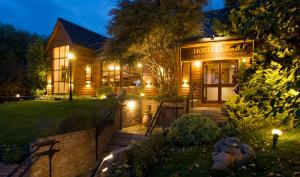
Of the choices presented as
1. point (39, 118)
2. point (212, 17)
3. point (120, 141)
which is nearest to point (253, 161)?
point (120, 141)

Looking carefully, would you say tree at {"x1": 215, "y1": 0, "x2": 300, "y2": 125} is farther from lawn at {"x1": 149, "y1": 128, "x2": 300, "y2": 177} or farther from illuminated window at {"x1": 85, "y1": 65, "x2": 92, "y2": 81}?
illuminated window at {"x1": 85, "y1": 65, "x2": 92, "y2": 81}

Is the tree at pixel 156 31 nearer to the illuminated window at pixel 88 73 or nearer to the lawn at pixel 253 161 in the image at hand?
the lawn at pixel 253 161

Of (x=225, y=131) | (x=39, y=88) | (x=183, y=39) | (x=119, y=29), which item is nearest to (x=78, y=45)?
(x=39, y=88)

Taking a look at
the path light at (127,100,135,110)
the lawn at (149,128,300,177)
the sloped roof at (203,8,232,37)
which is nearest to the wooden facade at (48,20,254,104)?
the sloped roof at (203,8,232,37)

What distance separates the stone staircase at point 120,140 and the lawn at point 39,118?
113cm

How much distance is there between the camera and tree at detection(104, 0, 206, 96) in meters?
11.5

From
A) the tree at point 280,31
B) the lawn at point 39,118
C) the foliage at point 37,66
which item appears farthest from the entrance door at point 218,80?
the foliage at point 37,66

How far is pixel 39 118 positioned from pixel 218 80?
905 cm

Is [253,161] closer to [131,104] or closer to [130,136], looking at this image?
[130,136]

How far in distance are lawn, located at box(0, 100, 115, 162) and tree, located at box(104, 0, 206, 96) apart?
310cm

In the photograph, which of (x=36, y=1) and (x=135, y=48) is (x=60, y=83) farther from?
(x=36, y=1)

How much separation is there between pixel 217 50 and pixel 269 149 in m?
6.89

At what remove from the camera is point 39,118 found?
34.8 ft

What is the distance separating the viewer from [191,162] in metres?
5.98
